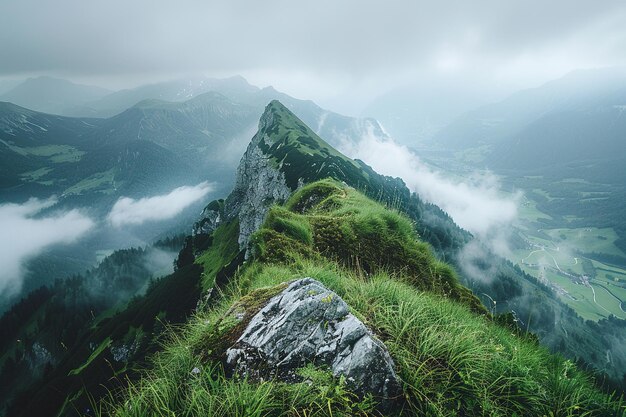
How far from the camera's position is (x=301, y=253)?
9.29m

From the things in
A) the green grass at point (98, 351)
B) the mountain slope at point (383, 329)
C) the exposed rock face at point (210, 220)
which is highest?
the mountain slope at point (383, 329)

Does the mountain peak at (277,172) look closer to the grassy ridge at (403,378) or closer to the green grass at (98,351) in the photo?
the grassy ridge at (403,378)

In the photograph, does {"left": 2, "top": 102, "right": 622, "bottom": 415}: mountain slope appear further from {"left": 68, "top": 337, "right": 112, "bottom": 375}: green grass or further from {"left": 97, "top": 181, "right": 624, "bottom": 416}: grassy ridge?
{"left": 68, "top": 337, "right": 112, "bottom": 375}: green grass

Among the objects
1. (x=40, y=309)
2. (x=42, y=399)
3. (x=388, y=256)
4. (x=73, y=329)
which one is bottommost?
(x=40, y=309)

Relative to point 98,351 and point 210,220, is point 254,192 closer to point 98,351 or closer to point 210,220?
point 210,220

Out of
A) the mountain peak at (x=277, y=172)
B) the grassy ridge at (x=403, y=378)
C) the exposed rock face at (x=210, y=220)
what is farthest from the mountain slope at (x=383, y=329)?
the exposed rock face at (x=210, y=220)

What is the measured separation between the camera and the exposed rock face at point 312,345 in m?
4.12

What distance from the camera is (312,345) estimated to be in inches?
184

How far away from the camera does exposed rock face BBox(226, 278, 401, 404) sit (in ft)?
13.5

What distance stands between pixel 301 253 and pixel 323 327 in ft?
14.8

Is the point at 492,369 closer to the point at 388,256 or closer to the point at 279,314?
the point at 279,314

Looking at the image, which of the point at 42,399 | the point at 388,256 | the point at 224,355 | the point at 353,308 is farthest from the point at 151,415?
the point at 42,399

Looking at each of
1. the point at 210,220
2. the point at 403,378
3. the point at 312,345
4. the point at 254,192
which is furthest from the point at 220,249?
the point at 403,378

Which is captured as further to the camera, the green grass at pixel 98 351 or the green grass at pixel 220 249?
the green grass at pixel 220 249
